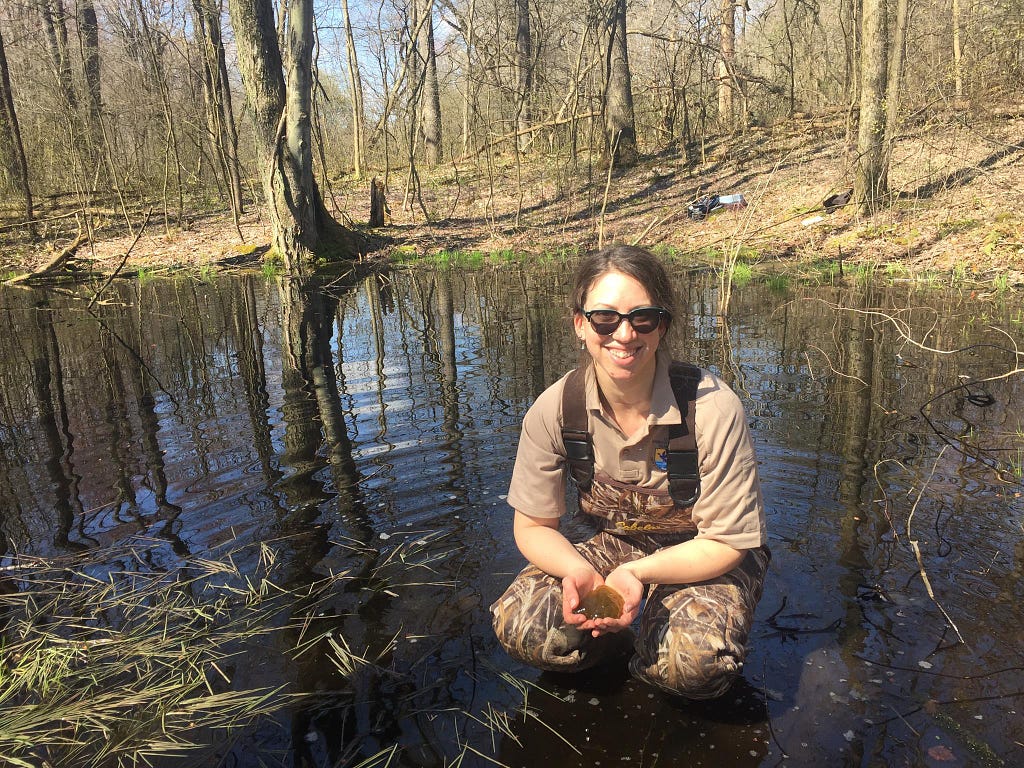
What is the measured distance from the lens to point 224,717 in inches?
95.0

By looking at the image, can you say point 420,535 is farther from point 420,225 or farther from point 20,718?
point 420,225

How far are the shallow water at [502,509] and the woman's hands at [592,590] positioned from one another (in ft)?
1.14

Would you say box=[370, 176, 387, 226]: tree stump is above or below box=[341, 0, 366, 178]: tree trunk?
below

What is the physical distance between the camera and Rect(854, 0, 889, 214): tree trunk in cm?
1175

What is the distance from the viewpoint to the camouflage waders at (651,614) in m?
2.30

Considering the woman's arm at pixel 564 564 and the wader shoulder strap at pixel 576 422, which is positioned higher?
the wader shoulder strap at pixel 576 422

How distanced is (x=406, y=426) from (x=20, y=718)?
3129 mm

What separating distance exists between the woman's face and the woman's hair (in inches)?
0.8

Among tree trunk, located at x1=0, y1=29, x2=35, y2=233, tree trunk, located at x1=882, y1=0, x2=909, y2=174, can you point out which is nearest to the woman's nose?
tree trunk, located at x1=882, y1=0, x2=909, y2=174

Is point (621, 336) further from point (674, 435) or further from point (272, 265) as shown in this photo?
point (272, 265)

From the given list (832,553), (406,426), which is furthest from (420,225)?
(832,553)

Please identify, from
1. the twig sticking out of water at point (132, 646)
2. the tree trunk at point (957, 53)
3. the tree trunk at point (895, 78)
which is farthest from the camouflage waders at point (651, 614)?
the tree trunk at point (957, 53)

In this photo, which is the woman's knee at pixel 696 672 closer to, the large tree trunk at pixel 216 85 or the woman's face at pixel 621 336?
the woman's face at pixel 621 336

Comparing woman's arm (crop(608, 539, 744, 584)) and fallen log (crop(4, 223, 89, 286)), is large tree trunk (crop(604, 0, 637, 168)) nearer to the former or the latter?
fallen log (crop(4, 223, 89, 286))
